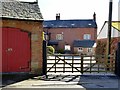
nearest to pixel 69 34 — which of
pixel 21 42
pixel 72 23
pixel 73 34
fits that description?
pixel 73 34

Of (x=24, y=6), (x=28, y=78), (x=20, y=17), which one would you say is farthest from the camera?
(x=24, y=6)

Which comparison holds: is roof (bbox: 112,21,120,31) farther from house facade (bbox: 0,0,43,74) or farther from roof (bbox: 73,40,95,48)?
roof (bbox: 73,40,95,48)

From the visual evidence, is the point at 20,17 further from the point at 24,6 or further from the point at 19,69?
the point at 19,69

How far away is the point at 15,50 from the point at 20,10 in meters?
2.48

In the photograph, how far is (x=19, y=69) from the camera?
48.1ft

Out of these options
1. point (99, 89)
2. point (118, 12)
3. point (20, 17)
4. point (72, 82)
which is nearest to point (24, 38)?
point (20, 17)

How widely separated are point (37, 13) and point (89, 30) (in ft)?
139

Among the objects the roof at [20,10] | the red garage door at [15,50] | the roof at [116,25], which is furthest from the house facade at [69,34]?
the red garage door at [15,50]

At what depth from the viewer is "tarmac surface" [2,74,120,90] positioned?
11684mm

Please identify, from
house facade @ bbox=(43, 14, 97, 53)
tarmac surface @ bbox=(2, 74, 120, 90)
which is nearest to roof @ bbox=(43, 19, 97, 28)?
house facade @ bbox=(43, 14, 97, 53)

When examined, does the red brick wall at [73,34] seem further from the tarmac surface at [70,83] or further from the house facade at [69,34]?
the tarmac surface at [70,83]

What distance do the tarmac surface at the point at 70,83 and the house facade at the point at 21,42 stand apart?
1248mm

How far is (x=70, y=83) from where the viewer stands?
41.4ft

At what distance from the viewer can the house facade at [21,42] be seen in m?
14.4
